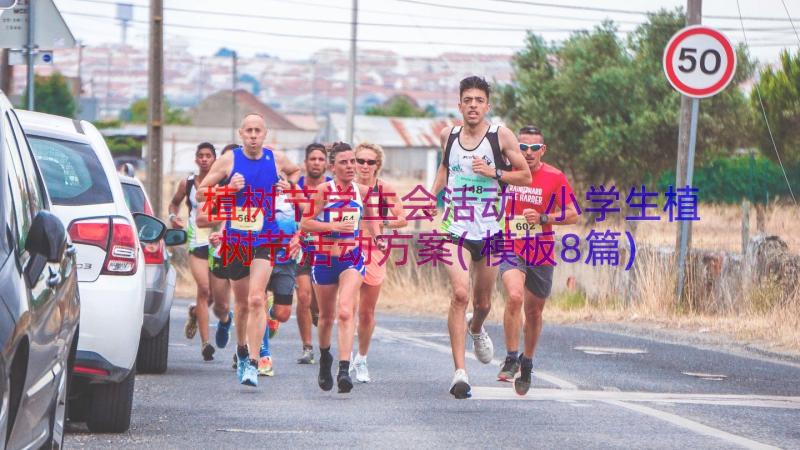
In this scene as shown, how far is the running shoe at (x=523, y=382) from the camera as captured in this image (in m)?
11.8

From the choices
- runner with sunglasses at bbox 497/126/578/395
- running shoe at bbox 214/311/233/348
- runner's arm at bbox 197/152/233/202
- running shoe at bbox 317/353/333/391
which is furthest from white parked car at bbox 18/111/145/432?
running shoe at bbox 214/311/233/348

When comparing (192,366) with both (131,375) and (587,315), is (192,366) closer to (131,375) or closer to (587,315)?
(131,375)

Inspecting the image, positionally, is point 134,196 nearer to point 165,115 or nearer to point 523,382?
point 523,382

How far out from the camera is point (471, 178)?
11.4 metres

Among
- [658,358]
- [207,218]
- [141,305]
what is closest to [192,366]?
[207,218]

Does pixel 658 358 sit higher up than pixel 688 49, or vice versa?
pixel 688 49

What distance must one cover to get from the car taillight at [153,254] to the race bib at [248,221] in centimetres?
79

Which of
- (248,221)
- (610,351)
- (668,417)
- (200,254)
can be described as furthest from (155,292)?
(610,351)

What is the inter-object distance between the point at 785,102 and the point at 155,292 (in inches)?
997

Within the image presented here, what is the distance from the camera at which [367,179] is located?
1322 cm

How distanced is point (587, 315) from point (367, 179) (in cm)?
831

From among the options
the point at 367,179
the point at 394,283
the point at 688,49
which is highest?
the point at 688,49

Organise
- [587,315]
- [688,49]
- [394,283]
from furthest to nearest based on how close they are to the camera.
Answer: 1. [394,283]
2. [587,315]
3. [688,49]

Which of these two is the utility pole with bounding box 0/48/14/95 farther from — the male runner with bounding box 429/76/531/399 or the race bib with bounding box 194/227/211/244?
the male runner with bounding box 429/76/531/399
